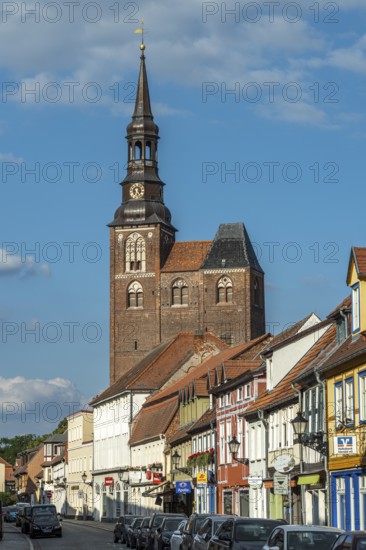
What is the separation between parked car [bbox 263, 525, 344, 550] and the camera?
23062 mm

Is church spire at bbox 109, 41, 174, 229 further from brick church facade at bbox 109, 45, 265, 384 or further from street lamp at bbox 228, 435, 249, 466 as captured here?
street lamp at bbox 228, 435, 249, 466

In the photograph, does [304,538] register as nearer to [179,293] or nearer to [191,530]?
[191,530]

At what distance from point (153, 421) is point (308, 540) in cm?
6334

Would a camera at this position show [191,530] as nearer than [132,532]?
Yes

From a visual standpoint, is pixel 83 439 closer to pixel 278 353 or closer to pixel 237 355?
pixel 237 355

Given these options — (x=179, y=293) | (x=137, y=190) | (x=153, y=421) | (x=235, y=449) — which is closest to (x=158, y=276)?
(x=179, y=293)

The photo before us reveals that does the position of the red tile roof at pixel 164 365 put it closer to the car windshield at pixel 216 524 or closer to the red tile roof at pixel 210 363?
the red tile roof at pixel 210 363

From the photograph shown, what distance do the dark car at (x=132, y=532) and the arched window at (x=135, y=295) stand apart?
84.6m

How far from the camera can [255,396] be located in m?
51.8

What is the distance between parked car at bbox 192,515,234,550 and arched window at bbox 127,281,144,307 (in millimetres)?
107309

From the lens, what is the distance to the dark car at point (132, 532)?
50.8 meters

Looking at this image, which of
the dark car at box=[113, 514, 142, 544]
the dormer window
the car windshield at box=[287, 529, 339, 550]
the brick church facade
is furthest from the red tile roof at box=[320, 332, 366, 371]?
the brick church facade

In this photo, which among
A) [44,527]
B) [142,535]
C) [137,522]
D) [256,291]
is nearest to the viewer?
[142,535]

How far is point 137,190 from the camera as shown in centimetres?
14138
